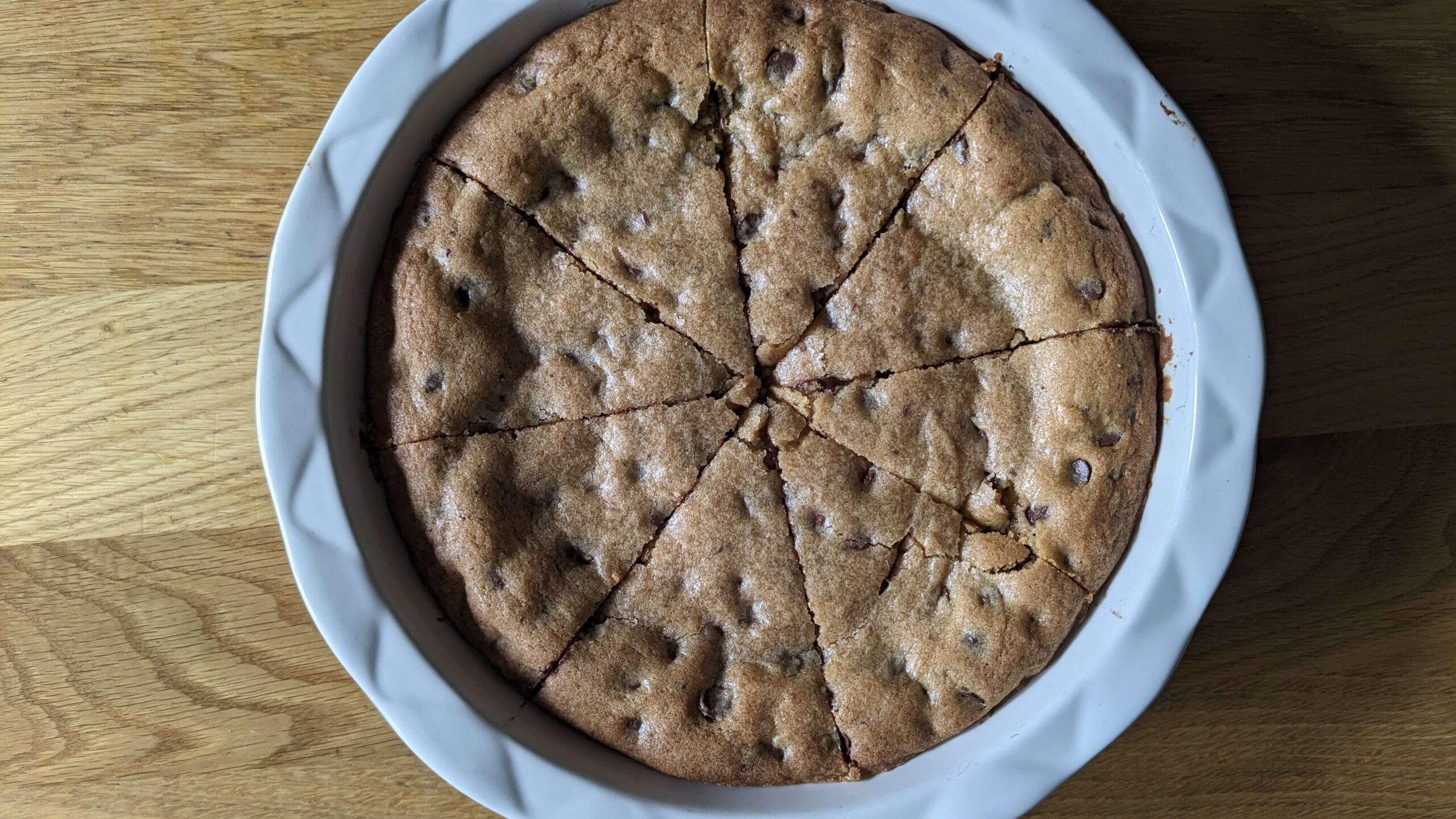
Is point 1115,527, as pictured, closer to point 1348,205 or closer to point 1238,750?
point 1238,750

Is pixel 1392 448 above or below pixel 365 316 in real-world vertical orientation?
below

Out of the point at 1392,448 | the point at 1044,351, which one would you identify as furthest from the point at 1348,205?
the point at 1044,351

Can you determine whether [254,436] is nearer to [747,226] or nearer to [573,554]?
[573,554]

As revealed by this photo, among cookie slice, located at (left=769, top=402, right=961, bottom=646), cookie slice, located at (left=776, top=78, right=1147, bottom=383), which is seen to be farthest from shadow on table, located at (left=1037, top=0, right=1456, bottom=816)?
cookie slice, located at (left=769, top=402, right=961, bottom=646)

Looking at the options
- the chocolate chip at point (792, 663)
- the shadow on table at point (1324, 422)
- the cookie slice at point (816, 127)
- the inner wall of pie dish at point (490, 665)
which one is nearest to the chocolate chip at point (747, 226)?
the cookie slice at point (816, 127)

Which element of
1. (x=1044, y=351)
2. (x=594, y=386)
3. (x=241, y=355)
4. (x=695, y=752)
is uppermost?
(x=1044, y=351)

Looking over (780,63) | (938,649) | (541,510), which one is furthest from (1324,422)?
(541,510)

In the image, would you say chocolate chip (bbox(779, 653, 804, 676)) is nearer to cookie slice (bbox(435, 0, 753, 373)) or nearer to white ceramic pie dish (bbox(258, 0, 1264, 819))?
white ceramic pie dish (bbox(258, 0, 1264, 819))
